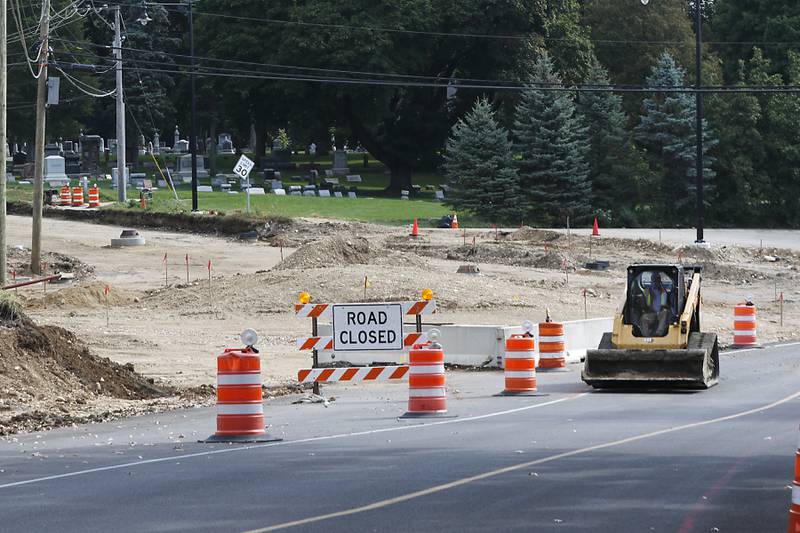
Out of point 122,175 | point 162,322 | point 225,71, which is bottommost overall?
point 162,322

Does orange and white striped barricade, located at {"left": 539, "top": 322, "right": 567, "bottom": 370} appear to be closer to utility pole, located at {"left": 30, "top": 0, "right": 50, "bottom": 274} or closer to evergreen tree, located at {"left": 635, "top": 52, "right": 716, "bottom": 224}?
utility pole, located at {"left": 30, "top": 0, "right": 50, "bottom": 274}

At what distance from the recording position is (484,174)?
6650cm

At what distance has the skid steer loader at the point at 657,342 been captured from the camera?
22031 millimetres

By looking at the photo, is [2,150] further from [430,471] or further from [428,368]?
[430,471]

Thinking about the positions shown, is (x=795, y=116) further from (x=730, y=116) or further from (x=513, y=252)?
(x=513, y=252)

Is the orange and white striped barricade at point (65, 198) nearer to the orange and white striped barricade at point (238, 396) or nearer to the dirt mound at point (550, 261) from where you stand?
the dirt mound at point (550, 261)

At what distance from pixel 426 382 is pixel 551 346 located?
7.74 m

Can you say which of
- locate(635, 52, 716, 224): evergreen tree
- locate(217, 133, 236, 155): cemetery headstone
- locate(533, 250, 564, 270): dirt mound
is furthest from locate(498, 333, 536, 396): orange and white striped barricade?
locate(217, 133, 236, 155): cemetery headstone

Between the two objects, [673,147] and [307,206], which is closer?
[307,206]

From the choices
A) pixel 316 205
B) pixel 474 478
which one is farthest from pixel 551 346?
pixel 316 205

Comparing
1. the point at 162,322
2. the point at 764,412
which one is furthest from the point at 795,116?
the point at 764,412

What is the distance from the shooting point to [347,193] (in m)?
80.2

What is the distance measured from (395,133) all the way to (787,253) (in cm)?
3418

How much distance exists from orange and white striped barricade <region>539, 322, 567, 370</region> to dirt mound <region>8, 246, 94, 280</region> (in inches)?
833
